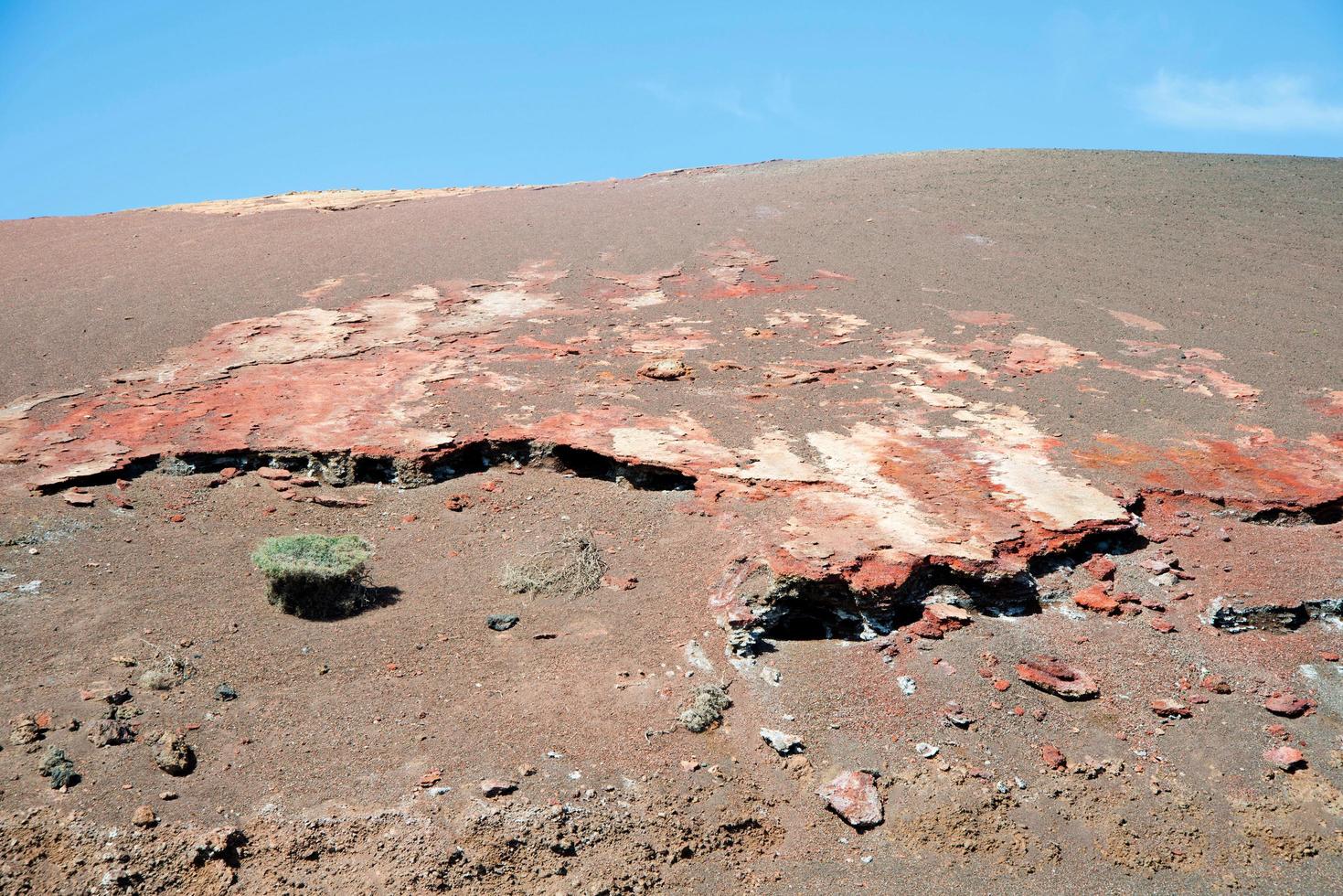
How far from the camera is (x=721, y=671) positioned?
5.46m

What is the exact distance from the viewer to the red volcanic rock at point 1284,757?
488 cm

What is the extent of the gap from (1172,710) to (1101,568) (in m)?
1.19

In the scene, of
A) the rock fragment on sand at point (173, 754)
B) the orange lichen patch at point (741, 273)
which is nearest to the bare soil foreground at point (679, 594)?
the rock fragment on sand at point (173, 754)

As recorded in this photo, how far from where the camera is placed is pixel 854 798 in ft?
15.5

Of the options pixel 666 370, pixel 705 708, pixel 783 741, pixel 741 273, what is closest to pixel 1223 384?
pixel 666 370

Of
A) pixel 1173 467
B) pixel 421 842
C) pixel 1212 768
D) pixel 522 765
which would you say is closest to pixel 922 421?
pixel 1173 467

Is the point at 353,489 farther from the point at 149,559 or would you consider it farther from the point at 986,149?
the point at 986,149

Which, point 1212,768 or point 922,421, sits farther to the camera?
point 922,421

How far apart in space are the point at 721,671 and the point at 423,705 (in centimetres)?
171

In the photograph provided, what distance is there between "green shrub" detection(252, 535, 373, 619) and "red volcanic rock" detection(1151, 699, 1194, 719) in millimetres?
4842

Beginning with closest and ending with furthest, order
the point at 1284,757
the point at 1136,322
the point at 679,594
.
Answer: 1. the point at 1284,757
2. the point at 679,594
3. the point at 1136,322

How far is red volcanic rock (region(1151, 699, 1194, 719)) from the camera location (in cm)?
520

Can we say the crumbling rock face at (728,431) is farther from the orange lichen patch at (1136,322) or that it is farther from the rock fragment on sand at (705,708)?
the orange lichen patch at (1136,322)

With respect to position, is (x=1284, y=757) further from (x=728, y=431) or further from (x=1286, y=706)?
(x=728, y=431)
